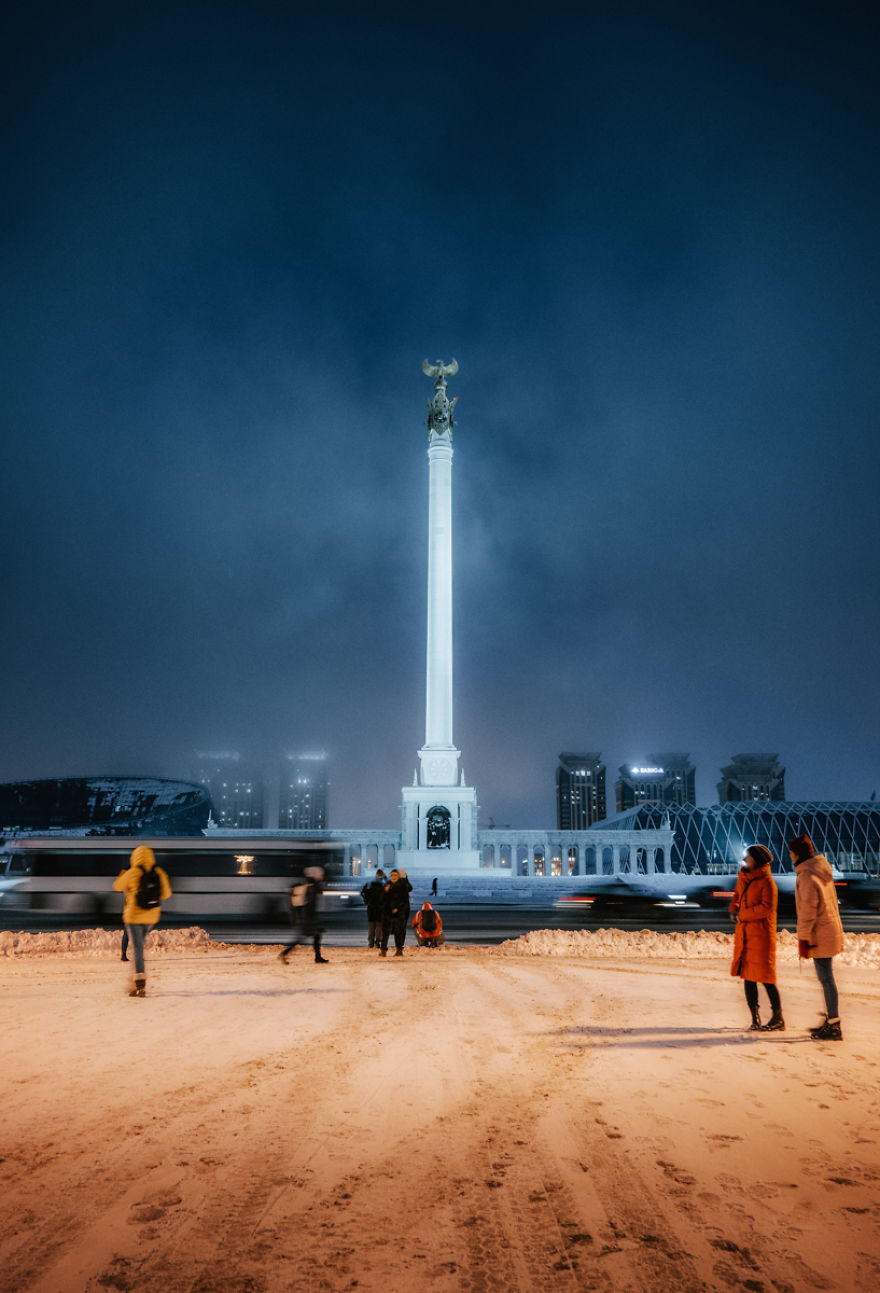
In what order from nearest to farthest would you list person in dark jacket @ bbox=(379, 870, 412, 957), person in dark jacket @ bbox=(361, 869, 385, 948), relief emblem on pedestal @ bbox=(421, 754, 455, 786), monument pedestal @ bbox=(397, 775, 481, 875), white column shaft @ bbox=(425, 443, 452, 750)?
1. person in dark jacket @ bbox=(379, 870, 412, 957)
2. person in dark jacket @ bbox=(361, 869, 385, 948)
3. monument pedestal @ bbox=(397, 775, 481, 875)
4. relief emblem on pedestal @ bbox=(421, 754, 455, 786)
5. white column shaft @ bbox=(425, 443, 452, 750)

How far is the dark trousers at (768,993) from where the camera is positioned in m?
7.67

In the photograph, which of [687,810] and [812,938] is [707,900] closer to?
[812,938]

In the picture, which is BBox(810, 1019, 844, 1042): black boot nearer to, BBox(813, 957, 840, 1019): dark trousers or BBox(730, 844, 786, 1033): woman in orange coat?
BBox(813, 957, 840, 1019): dark trousers

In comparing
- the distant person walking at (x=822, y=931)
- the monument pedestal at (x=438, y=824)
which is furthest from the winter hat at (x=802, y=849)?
the monument pedestal at (x=438, y=824)

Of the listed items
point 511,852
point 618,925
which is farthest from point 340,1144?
point 511,852

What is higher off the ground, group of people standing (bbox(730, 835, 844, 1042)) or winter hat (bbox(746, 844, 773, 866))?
winter hat (bbox(746, 844, 773, 866))

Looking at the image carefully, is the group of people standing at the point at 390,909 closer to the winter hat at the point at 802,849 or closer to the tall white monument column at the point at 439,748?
the winter hat at the point at 802,849

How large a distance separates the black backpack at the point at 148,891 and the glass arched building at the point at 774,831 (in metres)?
85.6

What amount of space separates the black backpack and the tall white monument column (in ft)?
126

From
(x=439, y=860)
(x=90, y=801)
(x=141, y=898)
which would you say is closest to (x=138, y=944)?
(x=141, y=898)

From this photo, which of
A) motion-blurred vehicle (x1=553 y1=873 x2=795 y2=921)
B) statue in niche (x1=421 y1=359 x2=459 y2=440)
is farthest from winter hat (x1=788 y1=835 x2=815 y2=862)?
statue in niche (x1=421 y1=359 x2=459 y2=440)

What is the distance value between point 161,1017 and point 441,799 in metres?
40.6

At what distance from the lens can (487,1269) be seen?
3266 mm

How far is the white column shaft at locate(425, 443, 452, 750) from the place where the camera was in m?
51.1
